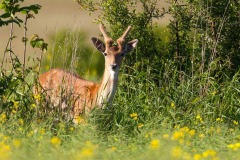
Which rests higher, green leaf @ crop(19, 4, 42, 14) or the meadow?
green leaf @ crop(19, 4, 42, 14)

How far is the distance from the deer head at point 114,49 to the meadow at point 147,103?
1.21 ft

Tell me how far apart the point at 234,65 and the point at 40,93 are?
3411 mm

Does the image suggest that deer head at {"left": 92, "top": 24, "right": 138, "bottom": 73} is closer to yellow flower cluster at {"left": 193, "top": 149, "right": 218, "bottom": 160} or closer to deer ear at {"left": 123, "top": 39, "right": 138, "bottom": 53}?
deer ear at {"left": 123, "top": 39, "right": 138, "bottom": 53}

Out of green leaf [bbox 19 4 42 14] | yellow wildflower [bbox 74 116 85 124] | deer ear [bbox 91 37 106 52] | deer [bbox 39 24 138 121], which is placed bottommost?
yellow wildflower [bbox 74 116 85 124]

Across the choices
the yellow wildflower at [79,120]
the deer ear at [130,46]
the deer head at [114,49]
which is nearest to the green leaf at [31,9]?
the yellow wildflower at [79,120]

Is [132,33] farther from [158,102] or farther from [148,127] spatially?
[148,127]

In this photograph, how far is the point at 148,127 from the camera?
1022 centimetres

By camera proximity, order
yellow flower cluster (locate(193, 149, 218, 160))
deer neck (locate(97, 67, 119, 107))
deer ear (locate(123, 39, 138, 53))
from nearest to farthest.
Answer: yellow flower cluster (locate(193, 149, 218, 160)) < deer neck (locate(97, 67, 119, 107)) < deer ear (locate(123, 39, 138, 53))

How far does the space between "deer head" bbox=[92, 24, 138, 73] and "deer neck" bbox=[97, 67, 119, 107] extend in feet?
0.19

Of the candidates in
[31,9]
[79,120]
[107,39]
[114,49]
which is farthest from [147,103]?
[31,9]

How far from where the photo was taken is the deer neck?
11461mm

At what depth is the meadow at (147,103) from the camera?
353 inches

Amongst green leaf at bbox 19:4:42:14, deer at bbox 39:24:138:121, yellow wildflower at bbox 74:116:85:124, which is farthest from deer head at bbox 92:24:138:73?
green leaf at bbox 19:4:42:14

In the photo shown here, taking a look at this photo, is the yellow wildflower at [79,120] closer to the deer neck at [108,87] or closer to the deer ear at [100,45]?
the deer neck at [108,87]
